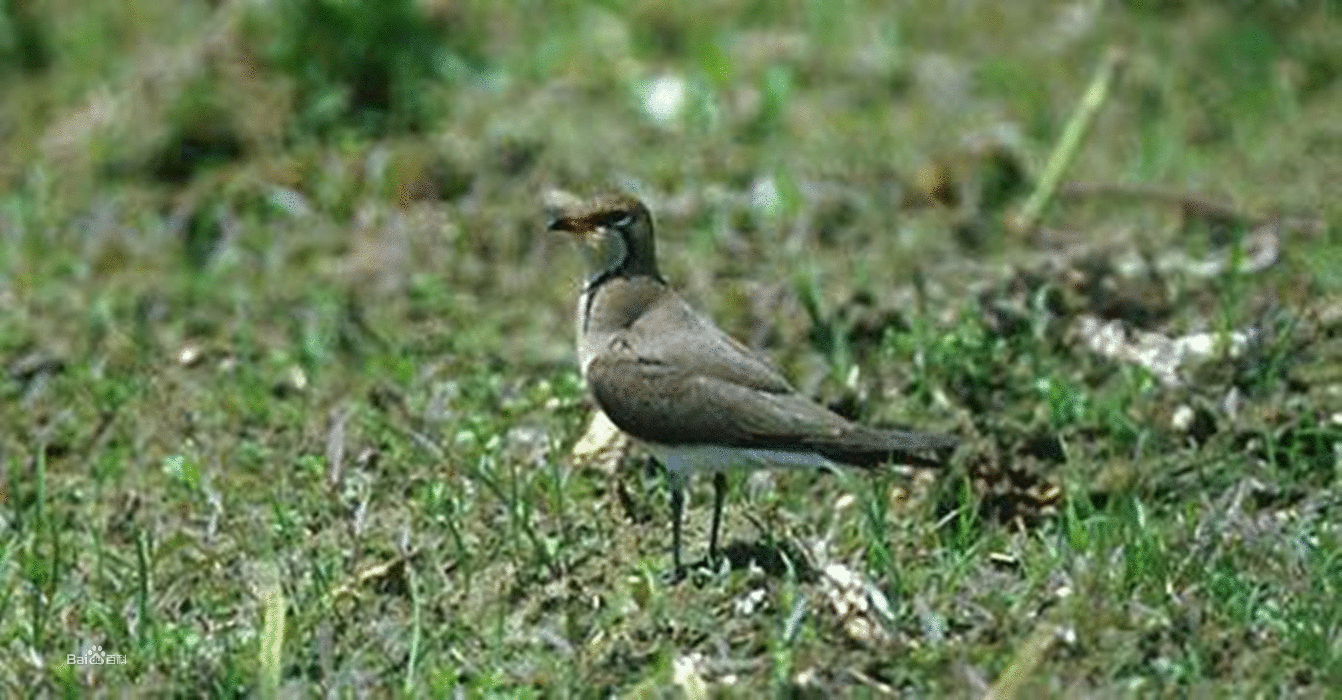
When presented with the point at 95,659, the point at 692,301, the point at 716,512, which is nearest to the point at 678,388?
the point at 716,512

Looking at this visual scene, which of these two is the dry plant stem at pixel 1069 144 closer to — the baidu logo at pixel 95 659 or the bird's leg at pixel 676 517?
the bird's leg at pixel 676 517

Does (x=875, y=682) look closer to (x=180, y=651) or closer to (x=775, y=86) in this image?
(x=180, y=651)

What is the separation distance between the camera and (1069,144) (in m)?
9.48

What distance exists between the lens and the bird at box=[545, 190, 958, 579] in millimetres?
6613

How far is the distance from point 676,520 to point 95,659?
1278 mm

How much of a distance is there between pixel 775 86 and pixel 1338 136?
1.86 meters

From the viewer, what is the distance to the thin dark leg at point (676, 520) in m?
6.61

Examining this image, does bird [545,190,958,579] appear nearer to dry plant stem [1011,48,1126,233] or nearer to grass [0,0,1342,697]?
grass [0,0,1342,697]

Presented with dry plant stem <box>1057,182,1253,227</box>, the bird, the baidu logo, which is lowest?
dry plant stem <box>1057,182,1253,227</box>

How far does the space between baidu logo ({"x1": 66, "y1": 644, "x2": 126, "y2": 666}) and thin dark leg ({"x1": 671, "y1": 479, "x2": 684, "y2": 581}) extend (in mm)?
1205

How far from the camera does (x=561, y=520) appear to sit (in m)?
7.00

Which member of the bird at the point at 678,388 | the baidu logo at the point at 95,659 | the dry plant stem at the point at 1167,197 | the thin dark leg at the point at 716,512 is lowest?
the dry plant stem at the point at 1167,197

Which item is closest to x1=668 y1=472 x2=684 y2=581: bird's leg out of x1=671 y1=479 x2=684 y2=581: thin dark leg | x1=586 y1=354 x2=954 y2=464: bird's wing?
x1=671 y1=479 x2=684 y2=581: thin dark leg

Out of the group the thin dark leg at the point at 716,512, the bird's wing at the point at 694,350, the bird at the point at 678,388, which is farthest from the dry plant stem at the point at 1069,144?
the thin dark leg at the point at 716,512
